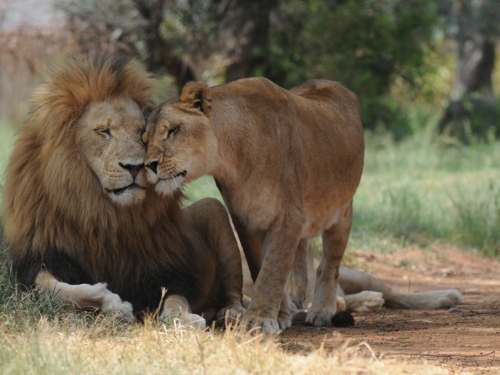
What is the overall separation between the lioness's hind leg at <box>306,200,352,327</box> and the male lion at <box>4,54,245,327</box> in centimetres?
55

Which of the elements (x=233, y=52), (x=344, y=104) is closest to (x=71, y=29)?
(x=233, y=52)

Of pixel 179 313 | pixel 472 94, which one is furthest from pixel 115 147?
pixel 472 94

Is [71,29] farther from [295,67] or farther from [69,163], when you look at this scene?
[69,163]

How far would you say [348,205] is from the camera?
5.22m

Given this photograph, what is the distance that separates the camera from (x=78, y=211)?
4.27 m

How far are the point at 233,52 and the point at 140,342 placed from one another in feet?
27.8

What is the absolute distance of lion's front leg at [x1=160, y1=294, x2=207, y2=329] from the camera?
4.04 m

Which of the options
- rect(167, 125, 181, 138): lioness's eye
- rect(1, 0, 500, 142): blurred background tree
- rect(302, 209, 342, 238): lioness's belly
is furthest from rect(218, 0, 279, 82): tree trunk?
rect(167, 125, 181, 138): lioness's eye

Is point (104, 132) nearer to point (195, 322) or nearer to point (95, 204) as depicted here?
point (95, 204)

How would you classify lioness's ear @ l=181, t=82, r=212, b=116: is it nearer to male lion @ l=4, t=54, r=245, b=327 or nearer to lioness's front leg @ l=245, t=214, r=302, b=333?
male lion @ l=4, t=54, r=245, b=327

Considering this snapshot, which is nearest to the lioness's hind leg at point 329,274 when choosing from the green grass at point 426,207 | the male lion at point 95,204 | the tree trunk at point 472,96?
the male lion at point 95,204

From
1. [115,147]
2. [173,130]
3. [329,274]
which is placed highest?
[173,130]

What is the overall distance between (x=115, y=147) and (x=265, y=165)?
763 mm

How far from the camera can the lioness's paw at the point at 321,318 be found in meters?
4.85
